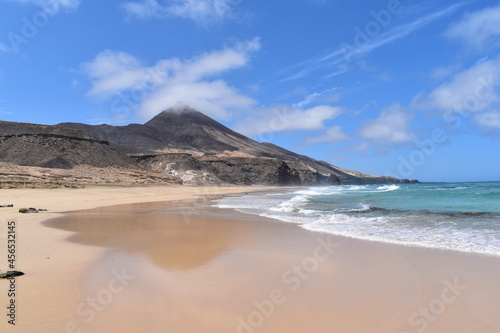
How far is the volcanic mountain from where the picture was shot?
8900 centimetres

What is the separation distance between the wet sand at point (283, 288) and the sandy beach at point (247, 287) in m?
0.02

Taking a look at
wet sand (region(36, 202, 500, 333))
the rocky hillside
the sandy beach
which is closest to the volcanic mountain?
the rocky hillside

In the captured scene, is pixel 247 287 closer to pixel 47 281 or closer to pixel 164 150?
pixel 47 281

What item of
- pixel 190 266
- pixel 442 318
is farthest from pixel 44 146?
pixel 442 318

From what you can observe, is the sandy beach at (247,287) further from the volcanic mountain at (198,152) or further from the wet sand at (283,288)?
the volcanic mountain at (198,152)

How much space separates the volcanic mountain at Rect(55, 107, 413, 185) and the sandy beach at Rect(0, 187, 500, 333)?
72.1 metres

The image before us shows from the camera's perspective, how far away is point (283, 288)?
15.2 ft

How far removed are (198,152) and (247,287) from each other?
144m

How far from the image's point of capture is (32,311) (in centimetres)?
354

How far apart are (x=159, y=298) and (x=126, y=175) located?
56.7 m

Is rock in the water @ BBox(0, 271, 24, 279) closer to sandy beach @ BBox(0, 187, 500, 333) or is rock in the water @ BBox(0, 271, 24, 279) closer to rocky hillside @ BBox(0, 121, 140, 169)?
sandy beach @ BBox(0, 187, 500, 333)

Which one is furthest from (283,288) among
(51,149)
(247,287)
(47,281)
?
(51,149)

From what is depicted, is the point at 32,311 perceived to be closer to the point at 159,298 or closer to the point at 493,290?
the point at 159,298

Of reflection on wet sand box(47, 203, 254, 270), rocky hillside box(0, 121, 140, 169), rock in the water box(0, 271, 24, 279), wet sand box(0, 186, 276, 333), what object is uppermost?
rocky hillside box(0, 121, 140, 169)
